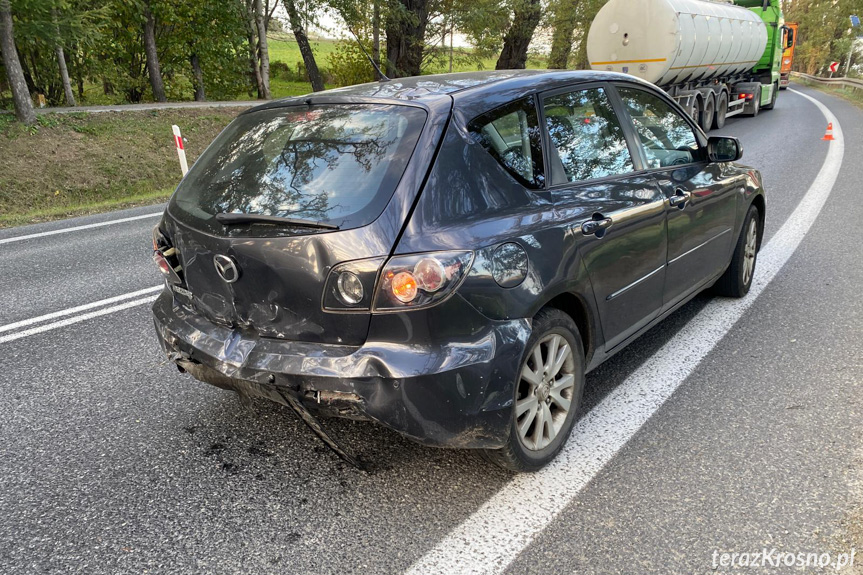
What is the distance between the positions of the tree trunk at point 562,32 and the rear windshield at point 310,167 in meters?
28.0

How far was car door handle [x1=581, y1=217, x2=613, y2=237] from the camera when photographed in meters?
2.85

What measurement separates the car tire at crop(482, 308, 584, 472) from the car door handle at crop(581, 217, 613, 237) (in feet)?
1.29

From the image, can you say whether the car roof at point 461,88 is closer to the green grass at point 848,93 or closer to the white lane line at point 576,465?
the white lane line at point 576,465

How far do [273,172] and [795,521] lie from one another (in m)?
2.51

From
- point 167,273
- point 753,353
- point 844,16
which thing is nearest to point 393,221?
point 167,273

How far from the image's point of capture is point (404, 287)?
7.55 ft

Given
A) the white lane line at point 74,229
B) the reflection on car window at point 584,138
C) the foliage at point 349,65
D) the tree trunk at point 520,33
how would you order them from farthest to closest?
1. the foliage at point 349,65
2. the tree trunk at point 520,33
3. the white lane line at point 74,229
4. the reflection on car window at point 584,138

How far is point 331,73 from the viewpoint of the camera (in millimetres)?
31734

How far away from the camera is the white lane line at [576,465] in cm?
233

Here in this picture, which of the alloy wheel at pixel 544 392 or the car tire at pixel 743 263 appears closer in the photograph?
the alloy wheel at pixel 544 392

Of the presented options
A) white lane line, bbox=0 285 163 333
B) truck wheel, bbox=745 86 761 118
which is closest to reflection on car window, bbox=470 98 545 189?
white lane line, bbox=0 285 163 333

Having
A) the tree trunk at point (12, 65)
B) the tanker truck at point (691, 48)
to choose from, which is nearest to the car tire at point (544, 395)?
the tanker truck at point (691, 48)

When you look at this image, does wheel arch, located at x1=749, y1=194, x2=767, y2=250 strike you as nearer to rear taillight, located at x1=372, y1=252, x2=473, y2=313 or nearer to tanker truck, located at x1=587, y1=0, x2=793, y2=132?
rear taillight, located at x1=372, y1=252, x2=473, y2=313

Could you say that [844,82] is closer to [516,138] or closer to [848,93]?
[848,93]
